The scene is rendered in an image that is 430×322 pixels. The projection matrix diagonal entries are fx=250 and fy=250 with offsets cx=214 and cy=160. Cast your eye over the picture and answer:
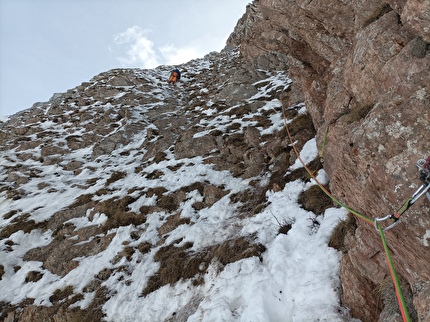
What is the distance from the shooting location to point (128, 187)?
16.6 meters

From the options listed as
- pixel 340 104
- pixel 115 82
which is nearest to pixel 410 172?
pixel 340 104

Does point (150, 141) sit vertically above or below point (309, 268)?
above

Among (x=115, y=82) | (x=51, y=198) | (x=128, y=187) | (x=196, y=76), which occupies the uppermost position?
(x=115, y=82)

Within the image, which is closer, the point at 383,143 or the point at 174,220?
the point at 383,143

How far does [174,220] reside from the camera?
12359 mm

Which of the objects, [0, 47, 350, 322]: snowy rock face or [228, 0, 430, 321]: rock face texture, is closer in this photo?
[228, 0, 430, 321]: rock face texture

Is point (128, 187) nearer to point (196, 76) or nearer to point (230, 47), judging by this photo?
point (196, 76)

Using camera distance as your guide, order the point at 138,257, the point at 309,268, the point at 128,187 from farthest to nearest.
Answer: the point at 128,187, the point at 138,257, the point at 309,268

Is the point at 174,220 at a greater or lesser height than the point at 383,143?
greater

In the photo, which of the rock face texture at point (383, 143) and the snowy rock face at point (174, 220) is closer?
the rock face texture at point (383, 143)

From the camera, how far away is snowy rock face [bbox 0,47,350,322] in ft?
23.4

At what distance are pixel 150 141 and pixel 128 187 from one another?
7.52 metres

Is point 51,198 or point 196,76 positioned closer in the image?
point 51,198

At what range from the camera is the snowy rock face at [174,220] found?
7145 millimetres
